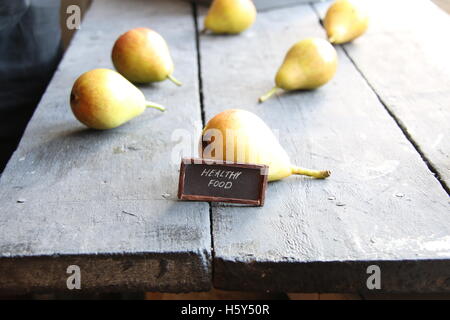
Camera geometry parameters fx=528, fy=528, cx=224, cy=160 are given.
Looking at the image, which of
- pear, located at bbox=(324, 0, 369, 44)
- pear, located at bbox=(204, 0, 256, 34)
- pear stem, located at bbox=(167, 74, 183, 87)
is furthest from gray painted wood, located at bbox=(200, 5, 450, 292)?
pear, located at bbox=(204, 0, 256, 34)

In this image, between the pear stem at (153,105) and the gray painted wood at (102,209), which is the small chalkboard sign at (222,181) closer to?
the gray painted wood at (102,209)

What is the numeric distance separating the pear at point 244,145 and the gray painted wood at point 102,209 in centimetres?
8

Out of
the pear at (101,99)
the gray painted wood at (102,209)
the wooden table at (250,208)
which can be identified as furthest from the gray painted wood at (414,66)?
the pear at (101,99)

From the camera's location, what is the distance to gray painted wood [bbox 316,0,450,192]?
2.99 ft

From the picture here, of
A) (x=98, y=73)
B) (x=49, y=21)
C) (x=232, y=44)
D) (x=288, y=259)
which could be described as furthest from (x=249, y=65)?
(x=288, y=259)

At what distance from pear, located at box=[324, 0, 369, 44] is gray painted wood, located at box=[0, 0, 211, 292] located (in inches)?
17.1

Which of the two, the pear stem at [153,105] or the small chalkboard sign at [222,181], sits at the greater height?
the small chalkboard sign at [222,181]

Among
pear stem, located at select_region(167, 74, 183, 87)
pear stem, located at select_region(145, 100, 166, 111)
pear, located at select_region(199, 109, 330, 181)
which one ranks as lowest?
pear stem, located at select_region(167, 74, 183, 87)

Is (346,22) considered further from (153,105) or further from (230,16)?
(153,105)

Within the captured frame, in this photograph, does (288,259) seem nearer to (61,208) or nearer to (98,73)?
(61,208)

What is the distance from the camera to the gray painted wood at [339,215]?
2.10ft

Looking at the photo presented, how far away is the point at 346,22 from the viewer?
129 cm

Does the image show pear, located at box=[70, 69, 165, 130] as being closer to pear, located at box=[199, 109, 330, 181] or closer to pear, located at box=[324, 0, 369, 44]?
pear, located at box=[199, 109, 330, 181]

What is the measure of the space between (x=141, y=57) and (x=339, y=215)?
0.56m
